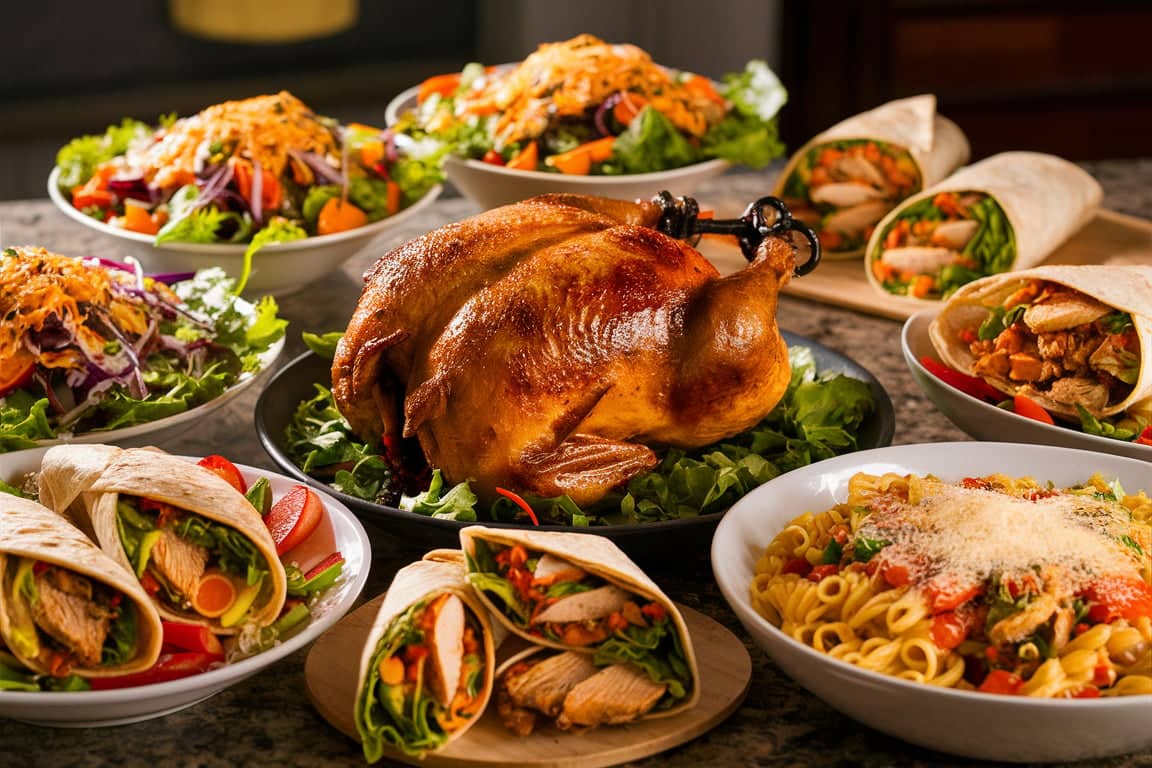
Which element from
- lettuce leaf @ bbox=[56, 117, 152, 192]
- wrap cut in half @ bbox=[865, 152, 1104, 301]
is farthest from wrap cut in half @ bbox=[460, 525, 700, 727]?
lettuce leaf @ bbox=[56, 117, 152, 192]

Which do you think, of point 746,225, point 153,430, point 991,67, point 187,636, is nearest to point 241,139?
point 153,430

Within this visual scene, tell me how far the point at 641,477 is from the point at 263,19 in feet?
18.5

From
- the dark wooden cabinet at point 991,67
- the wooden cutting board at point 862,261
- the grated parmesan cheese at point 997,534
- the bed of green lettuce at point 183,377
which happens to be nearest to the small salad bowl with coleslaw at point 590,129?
the wooden cutting board at point 862,261

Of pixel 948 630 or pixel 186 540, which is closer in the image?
pixel 948 630

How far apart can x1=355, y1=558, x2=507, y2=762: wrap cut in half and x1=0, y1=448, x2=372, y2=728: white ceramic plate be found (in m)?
0.16

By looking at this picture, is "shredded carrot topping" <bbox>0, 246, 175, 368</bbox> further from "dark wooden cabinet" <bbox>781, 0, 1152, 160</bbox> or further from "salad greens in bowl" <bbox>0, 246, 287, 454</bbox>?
"dark wooden cabinet" <bbox>781, 0, 1152, 160</bbox>

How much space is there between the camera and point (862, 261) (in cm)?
421

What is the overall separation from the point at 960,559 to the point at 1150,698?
0.33 m

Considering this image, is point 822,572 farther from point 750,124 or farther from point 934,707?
point 750,124

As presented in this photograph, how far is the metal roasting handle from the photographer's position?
2920 millimetres

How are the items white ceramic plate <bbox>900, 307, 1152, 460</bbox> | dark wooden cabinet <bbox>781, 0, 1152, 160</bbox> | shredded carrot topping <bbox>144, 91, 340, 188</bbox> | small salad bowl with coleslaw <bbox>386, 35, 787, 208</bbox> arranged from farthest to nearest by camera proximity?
dark wooden cabinet <bbox>781, 0, 1152, 160</bbox> → small salad bowl with coleslaw <bbox>386, 35, 787, 208</bbox> → shredded carrot topping <bbox>144, 91, 340, 188</bbox> → white ceramic plate <bbox>900, 307, 1152, 460</bbox>

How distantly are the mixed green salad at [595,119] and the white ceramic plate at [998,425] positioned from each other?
1243 millimetres

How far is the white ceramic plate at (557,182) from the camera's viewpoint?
3.89m

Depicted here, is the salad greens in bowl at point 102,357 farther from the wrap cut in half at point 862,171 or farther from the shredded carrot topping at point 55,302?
the wrap cut in half at point 862,171
